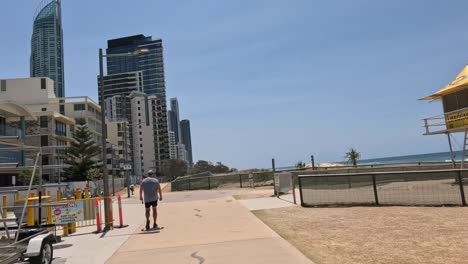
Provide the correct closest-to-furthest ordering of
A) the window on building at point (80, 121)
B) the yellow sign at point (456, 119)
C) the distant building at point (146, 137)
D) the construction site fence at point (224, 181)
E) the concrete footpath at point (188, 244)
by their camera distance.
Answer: the concrete footpath at point (188, 244), the yellow sign at point (456, 119), the construction site fence at point (224, 181), the window on building at point (80, 121), the distant building at point (146, 137)

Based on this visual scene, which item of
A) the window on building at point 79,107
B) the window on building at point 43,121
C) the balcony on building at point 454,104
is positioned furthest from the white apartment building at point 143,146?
the balcony on building at point 454,104

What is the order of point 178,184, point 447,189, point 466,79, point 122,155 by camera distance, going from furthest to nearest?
point 122,155 → point 178,184 → point 466,79 → point 447,189

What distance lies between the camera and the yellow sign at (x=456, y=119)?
2553cm

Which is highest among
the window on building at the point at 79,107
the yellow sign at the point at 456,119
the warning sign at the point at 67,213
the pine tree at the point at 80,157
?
the window on building at the point at 79,107

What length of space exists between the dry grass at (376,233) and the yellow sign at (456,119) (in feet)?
44.7

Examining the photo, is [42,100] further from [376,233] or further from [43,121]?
[376,233]

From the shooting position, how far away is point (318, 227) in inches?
447

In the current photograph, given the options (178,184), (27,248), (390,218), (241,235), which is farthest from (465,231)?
(178,184)

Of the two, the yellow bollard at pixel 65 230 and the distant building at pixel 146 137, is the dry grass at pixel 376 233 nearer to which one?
the yellow bollard at pixel 65 230

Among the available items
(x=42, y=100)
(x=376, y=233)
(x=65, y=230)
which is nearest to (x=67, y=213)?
(x=65, y=230)

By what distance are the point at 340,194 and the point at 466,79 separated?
13.5 m

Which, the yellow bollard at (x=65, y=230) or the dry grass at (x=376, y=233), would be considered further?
the yellow bollard at (x=65, y=230)

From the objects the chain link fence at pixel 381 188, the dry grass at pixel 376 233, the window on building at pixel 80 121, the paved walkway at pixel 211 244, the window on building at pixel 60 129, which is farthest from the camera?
the window on building at pixel 80 121

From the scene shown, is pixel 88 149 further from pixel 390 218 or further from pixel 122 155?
pixel 390 218
